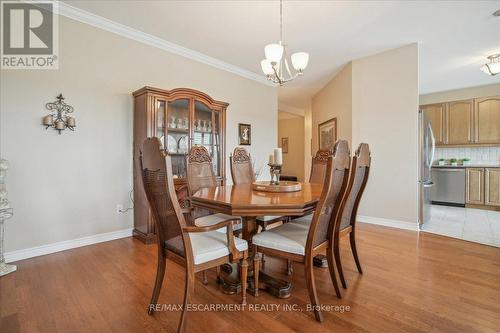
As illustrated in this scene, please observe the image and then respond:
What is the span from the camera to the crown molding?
8.91ft

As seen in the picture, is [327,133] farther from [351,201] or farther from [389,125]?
[351,201]

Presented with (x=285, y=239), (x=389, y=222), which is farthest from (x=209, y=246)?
(x=389, y=222)

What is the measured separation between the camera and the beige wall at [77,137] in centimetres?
245

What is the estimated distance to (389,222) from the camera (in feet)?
12.5

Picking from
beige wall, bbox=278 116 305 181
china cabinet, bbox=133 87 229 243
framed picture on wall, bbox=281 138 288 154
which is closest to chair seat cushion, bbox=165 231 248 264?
china cabinet, bbox=133 87 229 243

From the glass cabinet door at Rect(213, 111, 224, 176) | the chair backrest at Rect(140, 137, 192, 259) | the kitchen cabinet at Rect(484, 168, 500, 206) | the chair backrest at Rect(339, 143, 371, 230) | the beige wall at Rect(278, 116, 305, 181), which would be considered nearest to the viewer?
the chair backrest at Rect(140, 137, 192, 259)

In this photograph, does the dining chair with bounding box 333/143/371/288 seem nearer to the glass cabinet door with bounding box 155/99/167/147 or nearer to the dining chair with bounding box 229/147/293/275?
the dining chair with bounding box 229/147/293/275

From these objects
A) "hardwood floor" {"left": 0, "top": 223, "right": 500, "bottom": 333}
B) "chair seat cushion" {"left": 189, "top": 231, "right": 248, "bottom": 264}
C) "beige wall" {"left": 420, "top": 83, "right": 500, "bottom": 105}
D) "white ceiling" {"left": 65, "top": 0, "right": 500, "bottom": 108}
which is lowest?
"hardwood floor" {"left": 0, "top": 223, "right": 500, "bottom": 333}

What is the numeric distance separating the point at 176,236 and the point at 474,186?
20.4 ft

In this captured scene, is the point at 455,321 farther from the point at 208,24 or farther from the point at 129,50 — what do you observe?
the point at 129,50

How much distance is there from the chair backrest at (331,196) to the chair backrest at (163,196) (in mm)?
763

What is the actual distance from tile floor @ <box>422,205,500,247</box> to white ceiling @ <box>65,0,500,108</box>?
8.72ft

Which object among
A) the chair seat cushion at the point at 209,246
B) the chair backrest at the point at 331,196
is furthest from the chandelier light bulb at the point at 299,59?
the chair seat cushion at the point at 209,246

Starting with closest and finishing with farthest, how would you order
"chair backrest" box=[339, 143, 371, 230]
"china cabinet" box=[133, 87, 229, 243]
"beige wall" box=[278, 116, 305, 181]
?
"chair backrest" box=[339, 143, 371, 230]
"china cabinet" box=[133, 87, 229, 243]
"beige wall" box=[278, 116, 305, 181]
